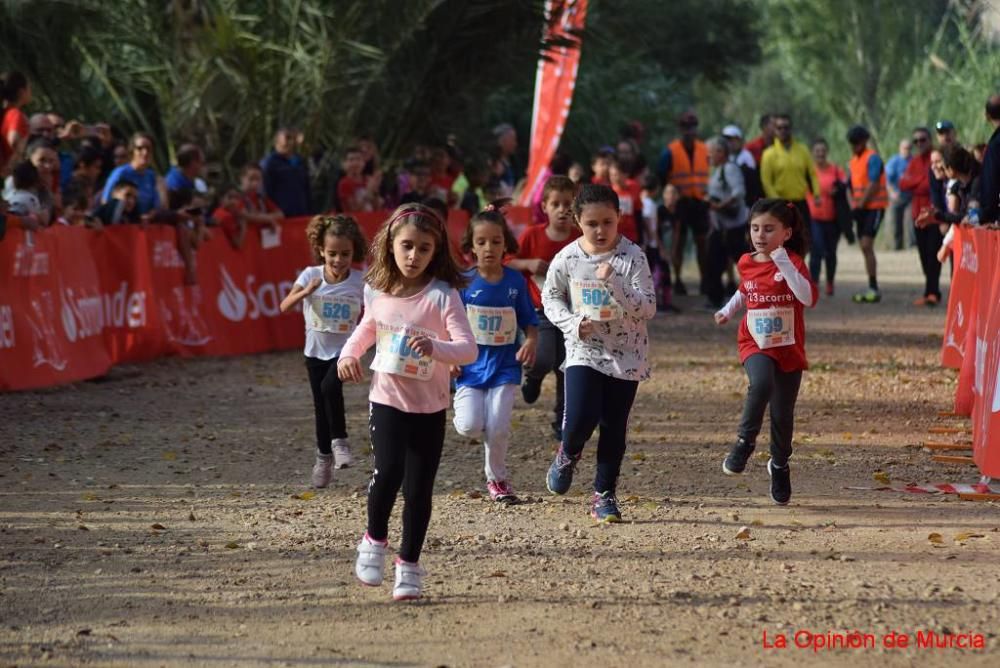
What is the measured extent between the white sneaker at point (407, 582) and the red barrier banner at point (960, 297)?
6500mm

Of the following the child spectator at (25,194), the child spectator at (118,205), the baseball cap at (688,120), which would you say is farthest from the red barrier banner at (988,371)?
the baseball cap at (688,120)

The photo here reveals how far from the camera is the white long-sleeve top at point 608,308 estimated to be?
8.02m

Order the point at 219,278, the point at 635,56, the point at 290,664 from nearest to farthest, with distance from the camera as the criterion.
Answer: the point at 290,664, the point at 219,278, the point at 635,56

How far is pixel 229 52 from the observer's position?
18938mm

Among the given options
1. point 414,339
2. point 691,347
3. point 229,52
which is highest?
point 229,52

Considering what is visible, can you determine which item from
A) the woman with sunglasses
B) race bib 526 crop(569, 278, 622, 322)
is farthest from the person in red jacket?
race bib 526 crop(569, 278, 622, 322)

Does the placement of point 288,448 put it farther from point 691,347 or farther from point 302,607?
point 691,347

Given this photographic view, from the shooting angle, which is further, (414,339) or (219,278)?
(219,278)

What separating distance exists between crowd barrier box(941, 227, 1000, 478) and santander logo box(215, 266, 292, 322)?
21.4 feet

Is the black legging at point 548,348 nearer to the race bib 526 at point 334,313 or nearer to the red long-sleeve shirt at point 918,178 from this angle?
the race bib 526 at point 334,313

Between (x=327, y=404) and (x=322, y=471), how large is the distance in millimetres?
394

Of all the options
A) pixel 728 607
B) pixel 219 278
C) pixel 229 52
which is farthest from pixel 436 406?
pixel 229 52

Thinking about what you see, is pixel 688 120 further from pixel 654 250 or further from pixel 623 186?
pixel 623 186

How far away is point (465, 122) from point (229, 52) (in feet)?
10.5
